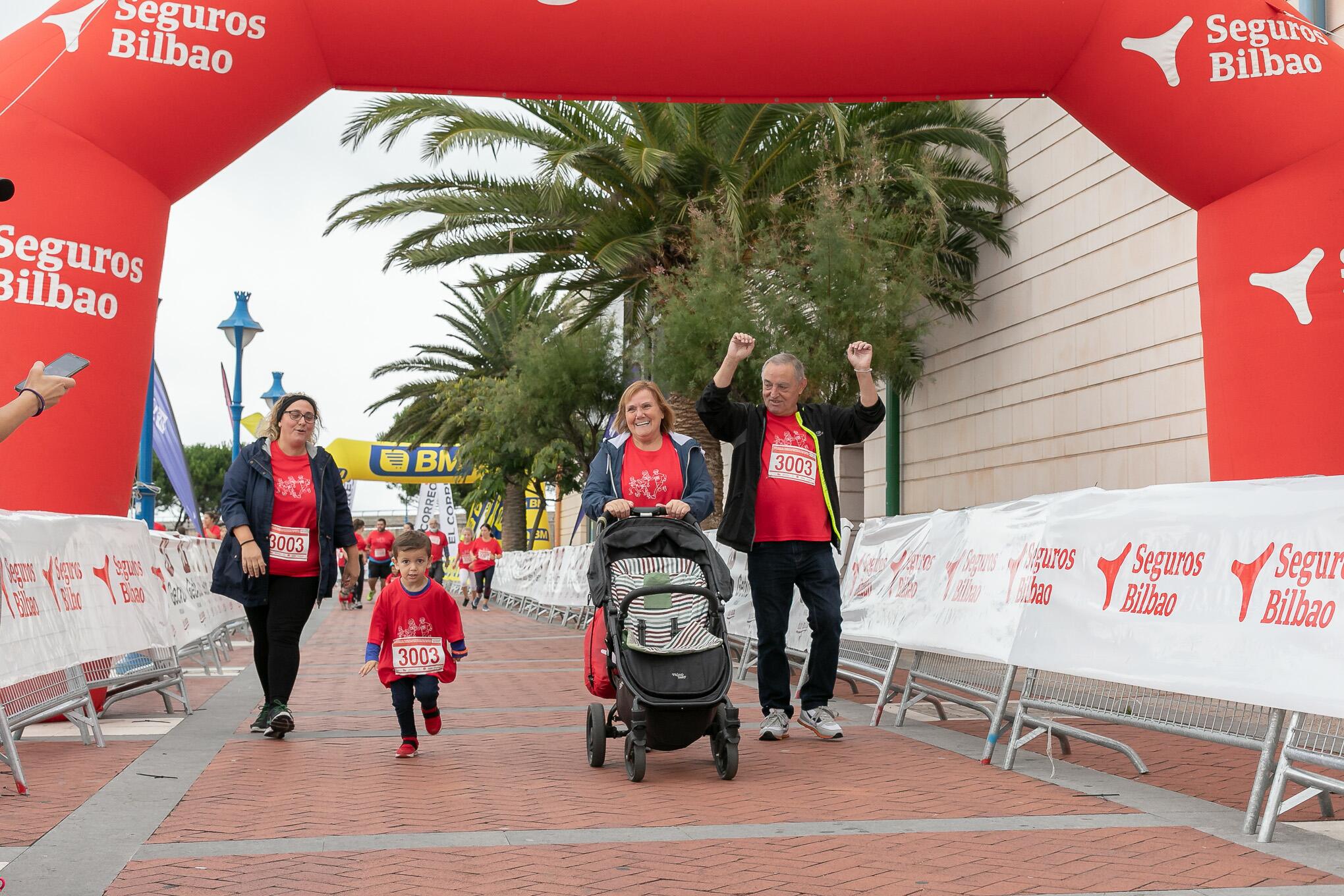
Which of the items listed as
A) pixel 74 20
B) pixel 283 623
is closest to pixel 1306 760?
pixel 283 623

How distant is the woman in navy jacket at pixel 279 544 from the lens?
757 cm

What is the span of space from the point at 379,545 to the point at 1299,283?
68.1 ft

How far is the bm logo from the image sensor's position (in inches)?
1859

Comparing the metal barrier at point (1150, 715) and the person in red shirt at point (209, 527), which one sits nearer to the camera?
the metal barrier at point (1150, 715)

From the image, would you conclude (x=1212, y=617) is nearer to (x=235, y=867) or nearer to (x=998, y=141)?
(x=235, y=867)

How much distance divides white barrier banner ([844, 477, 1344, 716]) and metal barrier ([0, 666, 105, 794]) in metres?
4.55

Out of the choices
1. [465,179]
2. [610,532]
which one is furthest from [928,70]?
[465,179]

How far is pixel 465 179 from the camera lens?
18797mm

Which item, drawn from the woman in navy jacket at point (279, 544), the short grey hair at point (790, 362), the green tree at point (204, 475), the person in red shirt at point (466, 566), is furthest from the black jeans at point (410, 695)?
the green tree at point (204, 475)

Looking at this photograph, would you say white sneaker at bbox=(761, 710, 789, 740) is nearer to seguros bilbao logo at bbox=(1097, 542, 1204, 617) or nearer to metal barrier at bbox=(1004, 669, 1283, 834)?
metal barrier at bbox=(1004, 669, 1283, 834)

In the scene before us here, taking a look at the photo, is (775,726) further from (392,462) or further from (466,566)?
(392,462)

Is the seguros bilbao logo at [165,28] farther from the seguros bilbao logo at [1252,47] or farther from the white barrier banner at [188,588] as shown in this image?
the seguros bilbao logo at [1252,47]

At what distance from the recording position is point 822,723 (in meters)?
7.30

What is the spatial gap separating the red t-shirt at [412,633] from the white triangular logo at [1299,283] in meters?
5.22
